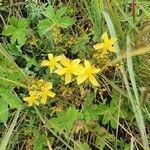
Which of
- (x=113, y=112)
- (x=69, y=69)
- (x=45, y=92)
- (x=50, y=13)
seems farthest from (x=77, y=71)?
(x=50, y=13)

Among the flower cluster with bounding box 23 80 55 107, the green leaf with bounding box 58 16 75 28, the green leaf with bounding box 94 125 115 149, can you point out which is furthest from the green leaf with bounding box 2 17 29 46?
the green leaf with bounding box 94 125 115 149

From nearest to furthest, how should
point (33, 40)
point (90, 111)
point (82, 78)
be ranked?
point (82, 78) < point (90, 111) < point (33, 40)

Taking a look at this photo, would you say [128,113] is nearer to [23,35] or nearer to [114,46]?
[114,46]

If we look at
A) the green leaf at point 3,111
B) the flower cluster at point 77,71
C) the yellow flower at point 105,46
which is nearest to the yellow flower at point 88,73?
the flower cluster at point 77,71

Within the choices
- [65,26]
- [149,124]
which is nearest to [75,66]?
[65,26]

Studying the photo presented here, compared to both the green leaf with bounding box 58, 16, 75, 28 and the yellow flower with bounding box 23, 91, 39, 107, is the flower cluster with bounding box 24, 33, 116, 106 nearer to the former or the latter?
the yellow flower with bounding box 23, 91, 39, 107

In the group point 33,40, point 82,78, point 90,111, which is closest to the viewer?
point 82,78

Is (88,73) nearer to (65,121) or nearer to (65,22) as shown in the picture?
(65,121)
